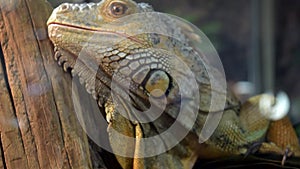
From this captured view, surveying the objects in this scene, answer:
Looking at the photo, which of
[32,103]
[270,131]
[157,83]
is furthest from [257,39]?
[32,103]

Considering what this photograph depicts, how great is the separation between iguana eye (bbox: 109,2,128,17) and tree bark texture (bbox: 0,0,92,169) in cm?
15

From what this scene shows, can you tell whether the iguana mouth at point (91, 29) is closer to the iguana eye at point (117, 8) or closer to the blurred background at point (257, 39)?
the iguana eye at point (117, 8)

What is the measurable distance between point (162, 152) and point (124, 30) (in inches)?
11.4

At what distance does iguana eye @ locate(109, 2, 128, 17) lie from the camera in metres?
1.14

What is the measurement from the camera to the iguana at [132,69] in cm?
111

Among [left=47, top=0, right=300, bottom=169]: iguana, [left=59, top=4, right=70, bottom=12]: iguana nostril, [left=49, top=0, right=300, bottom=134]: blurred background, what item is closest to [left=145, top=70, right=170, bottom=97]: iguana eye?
[left=47, top=0, right=300, bottom=169]: iguana

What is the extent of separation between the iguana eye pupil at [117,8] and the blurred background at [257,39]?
0.90m

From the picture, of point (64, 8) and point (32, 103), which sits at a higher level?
point (64, 8)

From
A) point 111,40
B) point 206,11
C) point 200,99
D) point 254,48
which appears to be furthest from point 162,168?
point 254,48

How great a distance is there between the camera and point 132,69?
1.13m

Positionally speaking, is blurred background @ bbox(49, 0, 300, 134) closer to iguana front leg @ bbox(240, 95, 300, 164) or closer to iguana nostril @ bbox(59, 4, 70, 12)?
iguana front leg @ bbox(240, 95, 300, 164)

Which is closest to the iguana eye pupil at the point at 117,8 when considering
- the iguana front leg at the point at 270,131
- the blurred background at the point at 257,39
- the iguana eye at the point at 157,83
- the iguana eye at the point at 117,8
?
the iguana eye at the point at 117,8

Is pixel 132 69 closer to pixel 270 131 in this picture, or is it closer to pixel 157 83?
pixel 157 83

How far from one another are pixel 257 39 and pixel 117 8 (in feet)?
5.21
